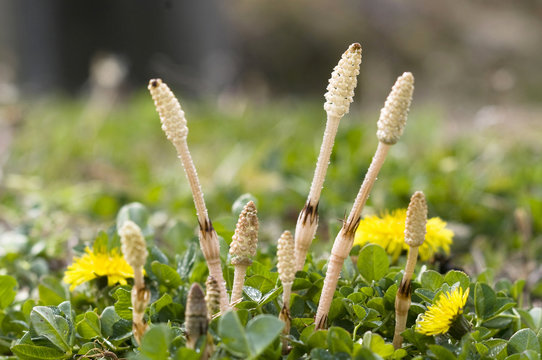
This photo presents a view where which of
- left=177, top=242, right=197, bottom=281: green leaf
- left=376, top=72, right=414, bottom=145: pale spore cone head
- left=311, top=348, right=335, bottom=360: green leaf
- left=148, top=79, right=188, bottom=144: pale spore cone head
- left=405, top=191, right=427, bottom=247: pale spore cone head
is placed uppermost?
left=376, top=72, right=414, bottom=145: pale spore cone head

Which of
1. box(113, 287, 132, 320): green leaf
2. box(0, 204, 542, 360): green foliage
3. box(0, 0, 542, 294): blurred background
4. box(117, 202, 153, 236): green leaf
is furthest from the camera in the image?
box(0, 0, 542, 294): blurred background

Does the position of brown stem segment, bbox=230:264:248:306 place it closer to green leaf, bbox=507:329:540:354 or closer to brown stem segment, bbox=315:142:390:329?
brown stem segment, bbox=315:142:390:329

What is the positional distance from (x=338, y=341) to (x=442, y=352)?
190 mm

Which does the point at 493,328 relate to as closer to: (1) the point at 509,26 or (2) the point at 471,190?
(2) the point at 471,190

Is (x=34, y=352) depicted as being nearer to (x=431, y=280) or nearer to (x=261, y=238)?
(x=431, y=280)

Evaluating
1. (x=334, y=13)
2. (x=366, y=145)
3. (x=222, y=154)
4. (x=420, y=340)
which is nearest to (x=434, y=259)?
(x=420, y=340)

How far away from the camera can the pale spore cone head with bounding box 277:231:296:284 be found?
996 mm

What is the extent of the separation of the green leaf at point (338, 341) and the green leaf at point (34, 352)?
0.53 meters

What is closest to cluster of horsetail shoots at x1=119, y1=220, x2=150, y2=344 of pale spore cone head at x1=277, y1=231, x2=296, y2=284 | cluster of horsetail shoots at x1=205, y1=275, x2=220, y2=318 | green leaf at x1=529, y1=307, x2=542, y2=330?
cluster of horsetail shoots at x1=205, y1=275, x2=220, y2=318

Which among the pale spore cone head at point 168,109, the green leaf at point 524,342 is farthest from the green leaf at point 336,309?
the pale spore cone head at point 168,109

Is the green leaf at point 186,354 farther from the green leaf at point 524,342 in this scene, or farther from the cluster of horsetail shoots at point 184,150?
the green leaf at point 524,342

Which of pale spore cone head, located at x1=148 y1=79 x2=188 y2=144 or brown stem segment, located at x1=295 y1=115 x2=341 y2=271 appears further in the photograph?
brown stem segment, located at x1=295 y1=115 x2=341 y2=271

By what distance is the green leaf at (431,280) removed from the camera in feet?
4.18

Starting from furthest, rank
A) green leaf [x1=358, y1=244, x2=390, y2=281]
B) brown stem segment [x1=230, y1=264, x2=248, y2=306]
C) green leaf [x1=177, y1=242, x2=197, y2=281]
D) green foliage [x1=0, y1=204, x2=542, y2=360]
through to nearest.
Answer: green leaf [x1=177, y1=242, x2=197, y2=281], green leaf [x1=358, y1=244, x2=390, y2=281], brown stem segment [x1=230, y1=264, x2=248, y2=306], green foliage [x1=0, y1=204, x2=542, y2=360]
